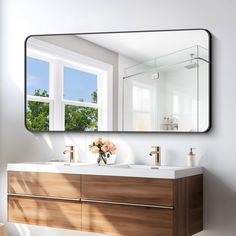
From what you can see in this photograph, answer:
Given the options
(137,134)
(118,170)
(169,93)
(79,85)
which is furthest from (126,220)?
(79,85)

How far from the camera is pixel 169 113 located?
411 cm

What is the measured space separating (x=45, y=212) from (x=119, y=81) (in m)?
1.22

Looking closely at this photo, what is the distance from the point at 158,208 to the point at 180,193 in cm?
19

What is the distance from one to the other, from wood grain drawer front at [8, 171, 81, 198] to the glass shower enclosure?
26.6 inches

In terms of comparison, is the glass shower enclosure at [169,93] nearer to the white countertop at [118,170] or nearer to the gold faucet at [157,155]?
the gold faucet at [157,155]

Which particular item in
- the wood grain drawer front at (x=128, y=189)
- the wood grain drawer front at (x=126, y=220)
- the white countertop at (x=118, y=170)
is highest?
the white countertop at (x=118, y=170)

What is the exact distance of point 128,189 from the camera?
371 cm

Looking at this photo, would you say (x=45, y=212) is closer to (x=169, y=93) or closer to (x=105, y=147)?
(x=105, y=147)

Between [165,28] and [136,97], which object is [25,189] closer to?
[136,97]

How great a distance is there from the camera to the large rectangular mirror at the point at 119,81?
4043 mm

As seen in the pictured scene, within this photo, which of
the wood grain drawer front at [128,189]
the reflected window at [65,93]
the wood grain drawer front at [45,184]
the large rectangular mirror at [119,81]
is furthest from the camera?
the reflected window at [65,93]

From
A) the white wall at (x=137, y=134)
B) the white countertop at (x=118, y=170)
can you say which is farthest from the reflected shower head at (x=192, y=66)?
the white countertop at (x=118, y=170)

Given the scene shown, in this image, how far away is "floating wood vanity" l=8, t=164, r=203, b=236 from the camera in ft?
11.8

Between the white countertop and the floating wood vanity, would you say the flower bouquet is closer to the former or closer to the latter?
the white countertop
